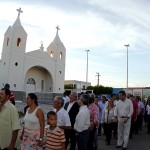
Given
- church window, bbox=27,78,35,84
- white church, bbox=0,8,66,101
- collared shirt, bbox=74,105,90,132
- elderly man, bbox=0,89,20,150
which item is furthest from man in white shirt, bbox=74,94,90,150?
church window, bbox=27,78,35,84

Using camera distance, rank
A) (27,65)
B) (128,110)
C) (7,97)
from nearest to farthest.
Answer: (7,97) → (128,110) → (27,65)

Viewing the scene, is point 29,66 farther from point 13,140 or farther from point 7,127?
point 13,140

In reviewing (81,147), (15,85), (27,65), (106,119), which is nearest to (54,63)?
(27,65)

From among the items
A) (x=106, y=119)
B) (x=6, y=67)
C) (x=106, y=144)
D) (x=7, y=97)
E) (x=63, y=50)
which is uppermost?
(x=63, y=50)

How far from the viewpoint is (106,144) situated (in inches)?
387

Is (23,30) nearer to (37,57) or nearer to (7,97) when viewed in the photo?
(37,57)

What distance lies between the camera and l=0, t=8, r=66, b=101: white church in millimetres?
36906

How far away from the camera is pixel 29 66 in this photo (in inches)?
1554

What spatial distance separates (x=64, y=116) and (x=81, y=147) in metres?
1.06

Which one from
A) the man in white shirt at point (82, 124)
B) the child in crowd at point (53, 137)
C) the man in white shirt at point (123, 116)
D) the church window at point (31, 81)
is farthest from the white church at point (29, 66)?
the child in crowd at point (53, 137)

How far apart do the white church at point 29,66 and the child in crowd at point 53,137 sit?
3222 cm

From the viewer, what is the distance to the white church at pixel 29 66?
3691 cm

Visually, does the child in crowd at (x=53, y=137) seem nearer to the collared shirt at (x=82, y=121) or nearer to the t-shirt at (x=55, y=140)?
the t-shirt at (x=55, y=140)

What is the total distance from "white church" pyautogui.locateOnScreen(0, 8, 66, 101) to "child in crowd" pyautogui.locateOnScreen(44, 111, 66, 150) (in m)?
32.2
